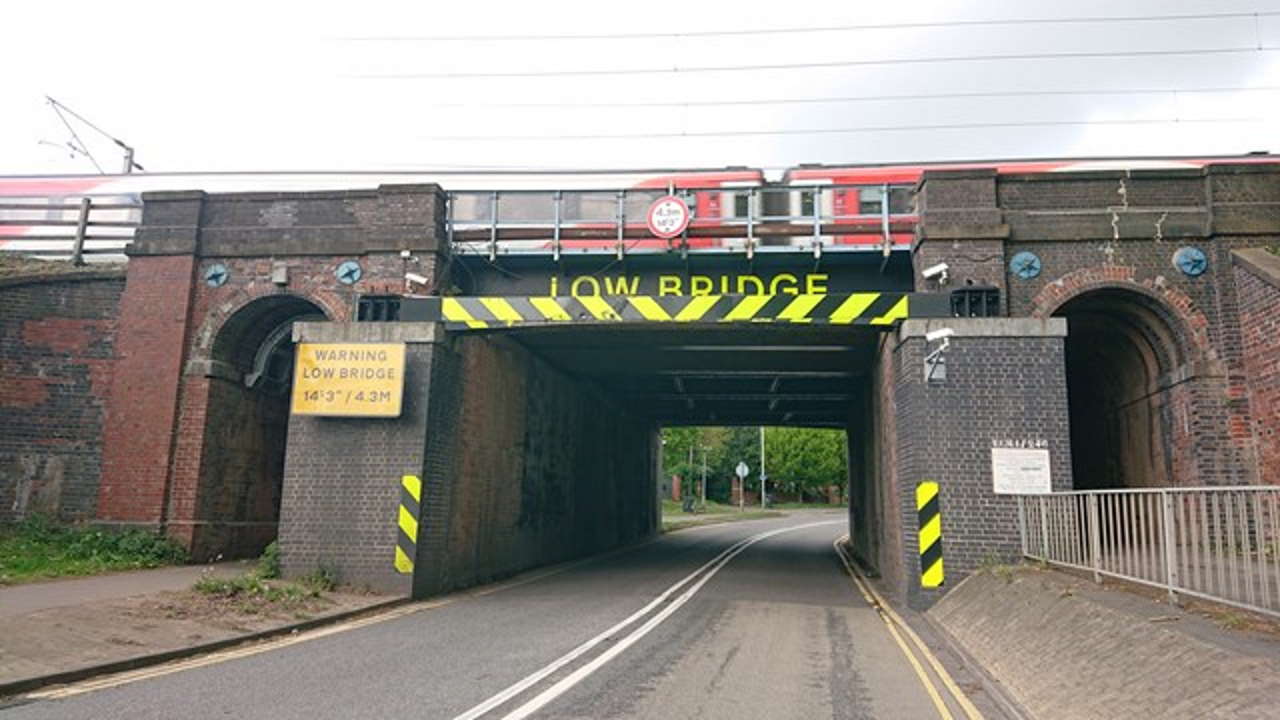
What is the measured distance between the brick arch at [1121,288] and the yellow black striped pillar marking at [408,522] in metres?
10.2

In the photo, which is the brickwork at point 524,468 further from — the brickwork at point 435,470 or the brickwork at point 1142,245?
the brickwork at point 1142,245

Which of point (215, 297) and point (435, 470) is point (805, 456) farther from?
point (435, 470)

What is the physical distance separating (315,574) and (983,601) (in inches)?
375

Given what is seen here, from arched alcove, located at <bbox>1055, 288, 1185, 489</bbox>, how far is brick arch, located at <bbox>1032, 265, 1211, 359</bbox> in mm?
69

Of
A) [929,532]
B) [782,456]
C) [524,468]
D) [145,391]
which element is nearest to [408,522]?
[524,468]

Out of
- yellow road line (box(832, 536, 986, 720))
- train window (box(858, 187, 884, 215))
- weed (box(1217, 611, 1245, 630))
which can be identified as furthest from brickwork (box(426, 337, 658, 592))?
weed (box(1217, 611, 1245, 630))

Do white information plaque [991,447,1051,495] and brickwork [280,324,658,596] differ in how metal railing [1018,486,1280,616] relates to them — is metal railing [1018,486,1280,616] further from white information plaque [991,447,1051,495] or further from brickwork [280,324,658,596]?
brickwork [280,324,658,596]

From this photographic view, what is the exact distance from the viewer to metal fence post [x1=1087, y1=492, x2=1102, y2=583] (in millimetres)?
8945

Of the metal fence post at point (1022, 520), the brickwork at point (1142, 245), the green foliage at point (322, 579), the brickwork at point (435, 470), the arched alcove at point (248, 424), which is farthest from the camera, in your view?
the arched alcove at point (248, 424)

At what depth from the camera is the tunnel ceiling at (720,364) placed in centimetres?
1652

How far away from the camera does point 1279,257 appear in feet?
43.3

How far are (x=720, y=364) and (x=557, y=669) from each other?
13.7 metres

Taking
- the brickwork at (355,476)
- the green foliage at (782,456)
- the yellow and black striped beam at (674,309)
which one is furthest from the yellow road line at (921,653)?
the green foliage at (782,456)

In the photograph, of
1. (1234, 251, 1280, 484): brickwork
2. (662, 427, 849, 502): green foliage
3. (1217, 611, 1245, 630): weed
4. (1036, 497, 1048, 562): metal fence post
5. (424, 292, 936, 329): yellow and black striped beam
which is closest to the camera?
(1217, 611, 1245, 630): weed
